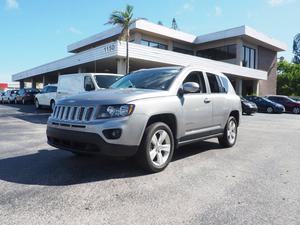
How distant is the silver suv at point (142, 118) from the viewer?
4.53 metres

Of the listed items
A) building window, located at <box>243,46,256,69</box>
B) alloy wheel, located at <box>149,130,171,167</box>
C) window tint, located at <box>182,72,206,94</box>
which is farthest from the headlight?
building window, located at <box>243,46,256,69</box>

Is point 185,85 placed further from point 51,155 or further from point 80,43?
point 80,43

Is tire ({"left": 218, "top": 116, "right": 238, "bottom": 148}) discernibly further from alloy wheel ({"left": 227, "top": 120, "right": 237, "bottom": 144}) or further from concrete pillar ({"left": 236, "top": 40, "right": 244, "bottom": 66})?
concrete pillar ({"left": 236, "top": 40, "right": 244, "bottom": 66})

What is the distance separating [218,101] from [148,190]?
3.20 meters

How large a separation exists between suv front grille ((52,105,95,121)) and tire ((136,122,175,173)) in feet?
3.01

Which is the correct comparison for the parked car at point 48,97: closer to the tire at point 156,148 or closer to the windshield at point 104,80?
the windshield at point 104,80

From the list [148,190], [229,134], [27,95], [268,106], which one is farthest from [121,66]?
[148,190]

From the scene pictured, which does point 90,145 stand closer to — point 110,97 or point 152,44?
point 110,97

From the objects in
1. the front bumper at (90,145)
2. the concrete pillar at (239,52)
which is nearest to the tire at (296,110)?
the concrete pillar at (239,52)

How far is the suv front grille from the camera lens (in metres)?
4.67

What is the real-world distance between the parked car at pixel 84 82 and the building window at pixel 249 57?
25.7 metres

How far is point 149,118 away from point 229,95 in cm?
312

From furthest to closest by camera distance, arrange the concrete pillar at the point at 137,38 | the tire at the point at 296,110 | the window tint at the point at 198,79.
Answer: the concrete pillar at the point at 137,38 → the tire at the point at 296,110 → the window tint at the point at 198,79

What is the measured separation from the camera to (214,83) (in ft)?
22.7
